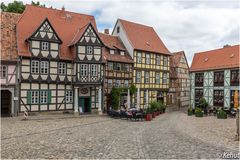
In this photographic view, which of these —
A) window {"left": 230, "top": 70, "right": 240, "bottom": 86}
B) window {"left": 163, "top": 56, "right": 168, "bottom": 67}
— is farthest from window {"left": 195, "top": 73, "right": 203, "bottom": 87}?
window {"left": 230, "top": 70, "right": 240, "bottom": 86}

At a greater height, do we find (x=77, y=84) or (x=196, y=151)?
(x=77, y=84)

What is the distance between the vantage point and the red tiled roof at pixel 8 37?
22.4 metres

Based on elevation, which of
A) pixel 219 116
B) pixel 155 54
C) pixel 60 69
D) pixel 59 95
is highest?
pixel 155 54

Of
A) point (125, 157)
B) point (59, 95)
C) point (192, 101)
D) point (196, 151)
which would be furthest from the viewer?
point (192, 101)

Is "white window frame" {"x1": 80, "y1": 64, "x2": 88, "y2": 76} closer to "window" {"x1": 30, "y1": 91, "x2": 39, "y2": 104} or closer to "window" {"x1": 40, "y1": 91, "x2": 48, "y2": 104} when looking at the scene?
"window" {"x1": 40, "y1": 91, "x2": 48, "y2": 104}

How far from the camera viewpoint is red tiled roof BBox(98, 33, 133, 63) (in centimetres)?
2980

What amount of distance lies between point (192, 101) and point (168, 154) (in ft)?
101

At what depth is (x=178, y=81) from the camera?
4234cm

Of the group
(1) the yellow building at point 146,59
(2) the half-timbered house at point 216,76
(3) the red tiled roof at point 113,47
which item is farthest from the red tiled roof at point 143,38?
(2) the half-timbered house at point 216,76

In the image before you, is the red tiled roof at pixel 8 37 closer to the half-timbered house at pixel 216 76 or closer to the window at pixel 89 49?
the window at pixel 89 49

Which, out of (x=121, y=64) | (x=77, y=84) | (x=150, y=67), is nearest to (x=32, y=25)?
(x=77, y=84)

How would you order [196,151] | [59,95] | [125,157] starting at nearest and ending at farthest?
1. [125,157]
2. [196,151]
3. [59,95]

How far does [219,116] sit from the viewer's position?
966 inches

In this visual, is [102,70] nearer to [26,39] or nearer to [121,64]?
[121,64]
